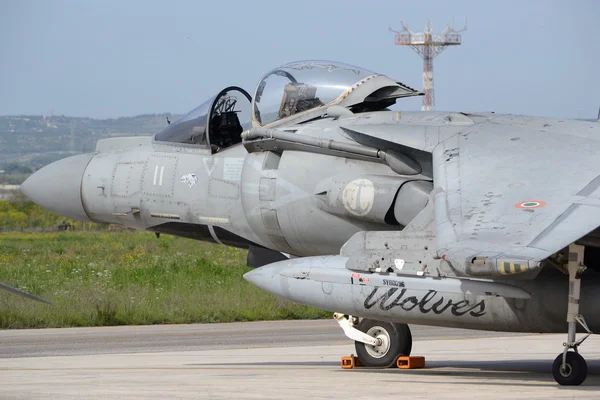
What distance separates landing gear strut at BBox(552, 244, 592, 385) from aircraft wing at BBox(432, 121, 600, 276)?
71cm

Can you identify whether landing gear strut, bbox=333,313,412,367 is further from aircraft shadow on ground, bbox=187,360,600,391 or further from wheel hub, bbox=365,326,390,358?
aircraft shadow on ground, bbox=187,360,600,391

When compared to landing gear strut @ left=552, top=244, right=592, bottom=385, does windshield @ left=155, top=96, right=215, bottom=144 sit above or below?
above

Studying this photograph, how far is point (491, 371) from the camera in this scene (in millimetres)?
12711

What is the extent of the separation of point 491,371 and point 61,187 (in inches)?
239

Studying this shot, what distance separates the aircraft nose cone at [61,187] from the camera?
1418 centimetres

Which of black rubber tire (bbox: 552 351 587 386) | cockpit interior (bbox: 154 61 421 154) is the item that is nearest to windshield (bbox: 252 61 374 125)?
cockpit interior (bbox: 154 61 421 154)

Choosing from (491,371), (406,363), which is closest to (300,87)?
(406,363)

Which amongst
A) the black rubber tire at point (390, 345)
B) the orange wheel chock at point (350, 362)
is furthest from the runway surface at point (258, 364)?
the black rubber tire at point (390, 345)

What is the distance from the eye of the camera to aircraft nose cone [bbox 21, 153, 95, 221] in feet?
46.5

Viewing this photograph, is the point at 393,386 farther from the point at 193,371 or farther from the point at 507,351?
the point at 507,351

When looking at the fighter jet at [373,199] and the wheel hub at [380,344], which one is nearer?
the fighter jet at [373,199]

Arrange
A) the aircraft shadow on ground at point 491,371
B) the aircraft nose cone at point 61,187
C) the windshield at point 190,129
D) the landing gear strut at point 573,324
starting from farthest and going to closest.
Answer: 1. the aircraft nose cone at point 61,187
2. the windshield at point 190,129
3. the aircraft shadow on ground at point 491,371
4. the landing gear strut at point 573,324

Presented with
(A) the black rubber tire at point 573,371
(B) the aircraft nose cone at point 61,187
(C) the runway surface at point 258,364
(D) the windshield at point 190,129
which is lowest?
(C) the runway surface at point 258,364

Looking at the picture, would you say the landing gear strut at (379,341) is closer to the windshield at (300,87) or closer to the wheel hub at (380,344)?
the wheel hub at (380,344)
